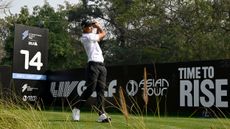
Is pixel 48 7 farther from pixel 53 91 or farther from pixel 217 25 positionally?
pixel 53 91

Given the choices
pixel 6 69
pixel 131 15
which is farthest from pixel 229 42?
pixel 6 69

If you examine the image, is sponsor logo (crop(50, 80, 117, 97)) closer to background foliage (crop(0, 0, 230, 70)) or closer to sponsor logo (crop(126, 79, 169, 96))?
sponsor logo (crop(126, 79, 169, 96))

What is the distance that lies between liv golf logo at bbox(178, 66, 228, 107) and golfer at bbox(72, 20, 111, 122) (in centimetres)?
589

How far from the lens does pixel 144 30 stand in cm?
3784

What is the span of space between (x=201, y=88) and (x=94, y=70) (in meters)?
6.44

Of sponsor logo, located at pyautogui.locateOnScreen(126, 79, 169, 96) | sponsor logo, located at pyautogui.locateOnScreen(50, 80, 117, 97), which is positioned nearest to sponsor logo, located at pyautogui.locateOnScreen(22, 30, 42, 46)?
sponsor logo, located at pyautogui.locateOnScreen(50, 80, 117, 97)

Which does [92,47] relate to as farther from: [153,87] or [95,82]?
[153,87]

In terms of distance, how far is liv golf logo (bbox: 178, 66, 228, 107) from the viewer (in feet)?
40.3

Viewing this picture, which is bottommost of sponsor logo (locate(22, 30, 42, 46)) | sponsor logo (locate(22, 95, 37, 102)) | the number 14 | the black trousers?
sponsor logo (locate(22, 95, 37, 102))

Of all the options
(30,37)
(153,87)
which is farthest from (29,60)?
(153,87)

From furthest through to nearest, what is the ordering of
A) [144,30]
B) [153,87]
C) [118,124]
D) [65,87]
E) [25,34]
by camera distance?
1. [144,30]
2. [65,87]
3. [25,34]
4. [153,87]
5. [118,124]

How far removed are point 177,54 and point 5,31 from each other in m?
23.1

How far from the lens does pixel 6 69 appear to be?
17.4 m

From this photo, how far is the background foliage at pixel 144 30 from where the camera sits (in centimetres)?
2892
